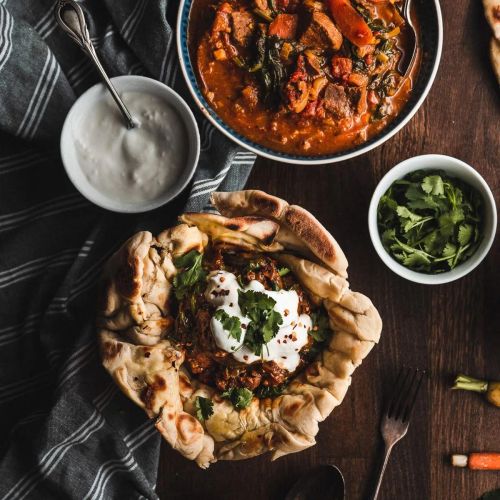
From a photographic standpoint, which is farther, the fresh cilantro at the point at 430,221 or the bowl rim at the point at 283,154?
the fresh cilantro at the point at 430,221

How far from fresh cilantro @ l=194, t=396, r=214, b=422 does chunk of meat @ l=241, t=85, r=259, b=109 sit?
1.54m

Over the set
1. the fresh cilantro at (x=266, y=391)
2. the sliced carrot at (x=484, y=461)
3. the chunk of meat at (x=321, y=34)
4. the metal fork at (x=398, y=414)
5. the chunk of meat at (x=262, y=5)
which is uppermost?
the chunk of meat at (x=262, y=5)

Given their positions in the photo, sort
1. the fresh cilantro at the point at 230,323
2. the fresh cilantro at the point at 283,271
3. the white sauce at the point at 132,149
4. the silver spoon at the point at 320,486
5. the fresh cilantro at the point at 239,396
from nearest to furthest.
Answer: the fresh cilantro at the point at 230,323 → the fresh cilantro at the point at 239,396 → the fresh cilantro at the point at 283,271 → the white sauce at the point at 132,149 → the silver spoon at the point at 320,486

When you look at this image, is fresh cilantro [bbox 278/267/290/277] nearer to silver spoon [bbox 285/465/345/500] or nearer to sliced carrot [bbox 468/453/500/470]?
silver spoon [bbox 285/465/345/500]

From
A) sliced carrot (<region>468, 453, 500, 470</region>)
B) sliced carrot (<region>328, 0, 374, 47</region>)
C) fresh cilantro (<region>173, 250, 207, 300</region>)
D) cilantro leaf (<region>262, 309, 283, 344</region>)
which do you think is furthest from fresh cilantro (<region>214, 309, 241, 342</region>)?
sliced carrot (<region>468, 453, 500, 470</region>)

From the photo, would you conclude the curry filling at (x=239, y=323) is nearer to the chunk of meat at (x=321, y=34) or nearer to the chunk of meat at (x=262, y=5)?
the chunk of meat at (x=321, y=34)


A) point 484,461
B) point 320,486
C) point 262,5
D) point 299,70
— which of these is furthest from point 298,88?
point 484,461

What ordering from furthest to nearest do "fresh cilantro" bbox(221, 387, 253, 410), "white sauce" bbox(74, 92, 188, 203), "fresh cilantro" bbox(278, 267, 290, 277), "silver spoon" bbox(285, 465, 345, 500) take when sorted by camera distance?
"silver spoon" bbox(285, 465, 345, 500) < "white sauce" bbox(74, 92, 188, 203) < "fresh cilantro" bbox(278, 267, 290, 277) < "fresh cilantro" bbox(221, 387, 253, 410)

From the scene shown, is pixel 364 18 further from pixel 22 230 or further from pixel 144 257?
pixel 22 230

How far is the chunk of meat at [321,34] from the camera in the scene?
146 inches

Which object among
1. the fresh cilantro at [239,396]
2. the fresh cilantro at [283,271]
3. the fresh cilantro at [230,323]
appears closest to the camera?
the fresh cilantro at [230,323]

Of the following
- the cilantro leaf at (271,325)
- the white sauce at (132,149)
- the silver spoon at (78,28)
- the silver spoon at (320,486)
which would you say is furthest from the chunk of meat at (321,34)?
the silver spoon at (320,486)

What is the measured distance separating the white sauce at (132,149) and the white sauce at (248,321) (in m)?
0.69

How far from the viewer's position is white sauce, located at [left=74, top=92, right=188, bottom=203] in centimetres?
380
